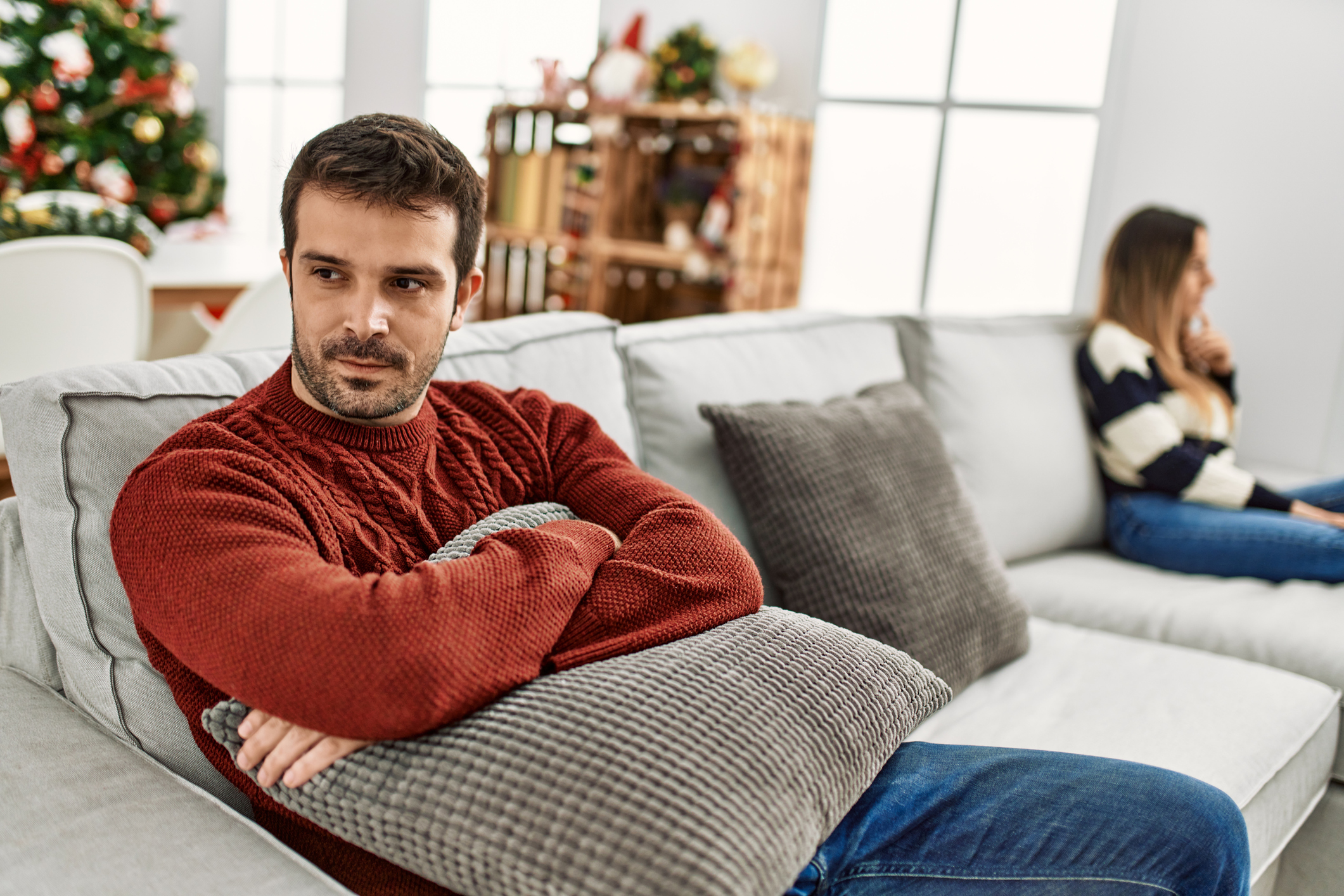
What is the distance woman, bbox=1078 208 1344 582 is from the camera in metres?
2.02

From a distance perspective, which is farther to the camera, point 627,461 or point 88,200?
point 88,200

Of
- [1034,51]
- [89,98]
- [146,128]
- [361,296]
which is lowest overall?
[361,296]

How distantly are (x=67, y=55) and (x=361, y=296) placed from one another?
4455mm

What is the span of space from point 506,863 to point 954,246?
3460 millimetres

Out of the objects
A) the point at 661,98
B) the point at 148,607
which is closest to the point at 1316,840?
the point at 148,607

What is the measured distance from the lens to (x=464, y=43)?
215 inches

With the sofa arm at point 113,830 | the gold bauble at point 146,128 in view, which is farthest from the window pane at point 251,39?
the sofa arm at point 113,830

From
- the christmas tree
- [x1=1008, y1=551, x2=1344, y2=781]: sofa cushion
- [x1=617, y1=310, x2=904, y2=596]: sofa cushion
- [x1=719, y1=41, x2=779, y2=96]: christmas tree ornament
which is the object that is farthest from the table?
[x1=1008, y1=551, x2=1344, y2=781]: sofa cushion

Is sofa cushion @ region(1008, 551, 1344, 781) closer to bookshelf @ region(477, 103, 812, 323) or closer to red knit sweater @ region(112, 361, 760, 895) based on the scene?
red knit sweater @ region(112, 361, 760, 895)

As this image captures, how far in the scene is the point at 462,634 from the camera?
85cm

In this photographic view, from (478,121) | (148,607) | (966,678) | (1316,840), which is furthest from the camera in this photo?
(478,121)

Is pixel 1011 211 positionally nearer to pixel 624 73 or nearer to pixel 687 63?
pixel 687 63

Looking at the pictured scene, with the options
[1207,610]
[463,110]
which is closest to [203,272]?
[1207,610]

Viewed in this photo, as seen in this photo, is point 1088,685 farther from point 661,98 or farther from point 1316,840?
point 661,98
